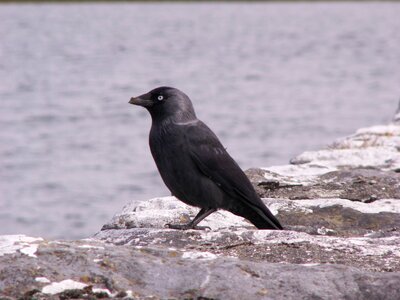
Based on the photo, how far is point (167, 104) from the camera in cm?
503

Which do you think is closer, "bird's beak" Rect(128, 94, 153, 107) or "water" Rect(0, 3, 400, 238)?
"bird's beak" Rect(128, 94, 153, 107)

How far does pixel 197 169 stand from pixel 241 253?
3.64 ft

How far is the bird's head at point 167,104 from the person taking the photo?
4977mm

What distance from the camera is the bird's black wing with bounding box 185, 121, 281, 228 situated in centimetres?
480

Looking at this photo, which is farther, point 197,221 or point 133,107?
point 133,107

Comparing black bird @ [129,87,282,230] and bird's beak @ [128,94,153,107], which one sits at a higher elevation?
bird's beak @ [128,94,153,107]

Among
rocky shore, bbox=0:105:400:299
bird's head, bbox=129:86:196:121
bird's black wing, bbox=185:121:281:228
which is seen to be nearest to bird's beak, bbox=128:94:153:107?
Result: bird's head, bbox=129:86:196:121

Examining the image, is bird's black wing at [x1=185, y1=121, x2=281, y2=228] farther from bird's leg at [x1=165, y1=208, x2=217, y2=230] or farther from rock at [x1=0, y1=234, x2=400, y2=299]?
rock at [x1=0, y1=234, x2=400, y2=299]

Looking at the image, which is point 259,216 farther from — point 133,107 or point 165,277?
point 133,107

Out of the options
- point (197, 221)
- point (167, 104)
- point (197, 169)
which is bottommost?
point (197, 221)

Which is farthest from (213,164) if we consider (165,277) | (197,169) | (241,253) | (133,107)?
(133,107)

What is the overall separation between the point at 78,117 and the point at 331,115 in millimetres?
6224

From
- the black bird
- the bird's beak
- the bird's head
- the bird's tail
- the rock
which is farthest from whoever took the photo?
the bird's beak

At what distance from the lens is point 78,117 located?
23219 millimetres
